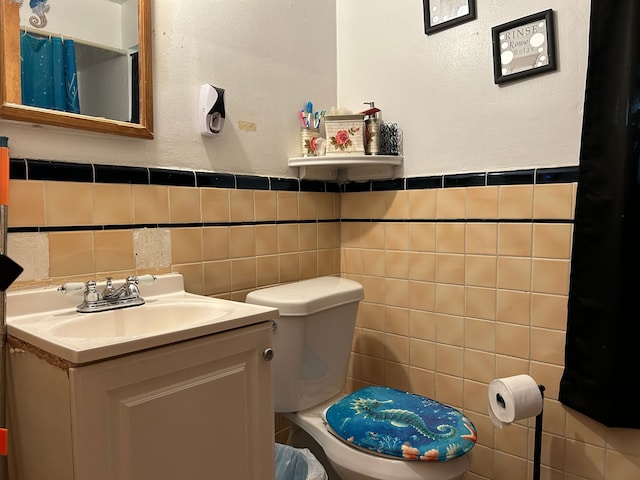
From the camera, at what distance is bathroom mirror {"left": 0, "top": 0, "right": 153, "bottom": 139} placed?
1107 millimetres

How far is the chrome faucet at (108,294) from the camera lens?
3.90 ft

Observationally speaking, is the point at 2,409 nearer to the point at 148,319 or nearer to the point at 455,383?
the point at 148,319

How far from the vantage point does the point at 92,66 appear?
1.27 meters

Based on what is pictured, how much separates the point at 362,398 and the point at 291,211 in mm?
740

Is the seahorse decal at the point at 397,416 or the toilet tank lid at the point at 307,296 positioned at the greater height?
the toilet tank lid at the point at 307,296

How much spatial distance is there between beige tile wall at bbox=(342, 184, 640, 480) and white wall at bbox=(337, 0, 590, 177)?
14cm

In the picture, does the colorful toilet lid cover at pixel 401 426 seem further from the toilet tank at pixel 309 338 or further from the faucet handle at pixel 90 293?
the faucet handle at pixel 90 293

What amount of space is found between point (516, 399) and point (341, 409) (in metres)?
0.51


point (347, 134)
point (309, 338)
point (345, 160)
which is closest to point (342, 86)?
point (347, 134)

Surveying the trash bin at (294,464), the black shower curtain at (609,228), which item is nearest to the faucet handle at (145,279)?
the trash bin at (294,464)

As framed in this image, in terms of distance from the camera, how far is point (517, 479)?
1546mm

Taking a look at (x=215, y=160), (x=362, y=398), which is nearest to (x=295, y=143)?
(x=215, y=160)

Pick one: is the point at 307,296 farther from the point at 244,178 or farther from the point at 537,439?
the point at 537,439

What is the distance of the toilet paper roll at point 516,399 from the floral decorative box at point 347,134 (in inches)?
37.6
